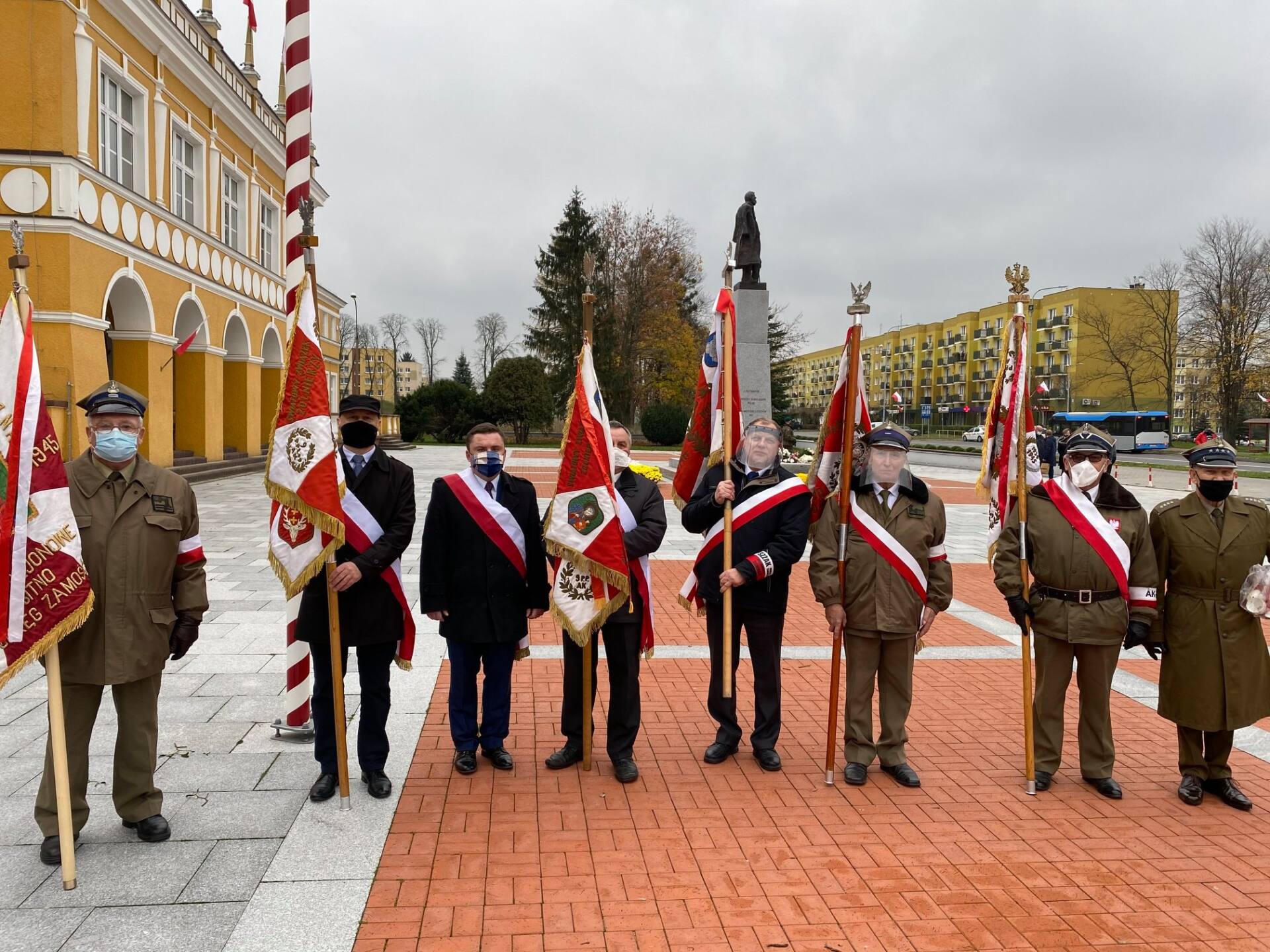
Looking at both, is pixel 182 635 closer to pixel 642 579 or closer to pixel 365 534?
pixel 365 534

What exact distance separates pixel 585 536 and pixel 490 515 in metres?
0.54

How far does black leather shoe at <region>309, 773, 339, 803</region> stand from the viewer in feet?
14.9

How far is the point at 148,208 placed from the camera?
19.2 metres

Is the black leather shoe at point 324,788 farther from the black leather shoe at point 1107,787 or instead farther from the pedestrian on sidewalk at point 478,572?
the black leather shoe at point 1107,787

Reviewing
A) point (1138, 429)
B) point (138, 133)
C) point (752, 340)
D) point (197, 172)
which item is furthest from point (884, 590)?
point (1138, 429)

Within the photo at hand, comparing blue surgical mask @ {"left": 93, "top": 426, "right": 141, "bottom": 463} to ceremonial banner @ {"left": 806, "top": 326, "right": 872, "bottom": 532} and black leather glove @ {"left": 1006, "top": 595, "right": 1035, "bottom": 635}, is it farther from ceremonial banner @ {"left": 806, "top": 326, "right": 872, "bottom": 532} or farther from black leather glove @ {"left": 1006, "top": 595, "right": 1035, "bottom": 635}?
black leather glove @ {"left": 1006, "top": 595, "right": 1035, "bottom": 635}

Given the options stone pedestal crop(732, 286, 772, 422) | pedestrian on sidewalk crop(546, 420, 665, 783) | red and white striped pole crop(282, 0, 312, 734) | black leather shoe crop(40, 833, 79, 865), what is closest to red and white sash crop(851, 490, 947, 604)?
pedestrian on sidewalk crop(546, 420, 665, 783)

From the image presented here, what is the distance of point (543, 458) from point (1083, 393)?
59.6 m

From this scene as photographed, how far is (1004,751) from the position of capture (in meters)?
5.52

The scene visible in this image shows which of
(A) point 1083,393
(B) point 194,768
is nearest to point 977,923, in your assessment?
(B) point 194,768

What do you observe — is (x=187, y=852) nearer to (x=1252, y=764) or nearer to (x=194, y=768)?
(x=194, y=768)

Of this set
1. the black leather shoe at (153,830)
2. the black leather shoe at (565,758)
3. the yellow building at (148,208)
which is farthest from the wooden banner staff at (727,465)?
the yellow building at (148,208)

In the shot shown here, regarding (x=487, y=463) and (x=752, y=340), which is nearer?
(x=487, y=463)

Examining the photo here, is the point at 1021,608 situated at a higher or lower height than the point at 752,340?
lower
